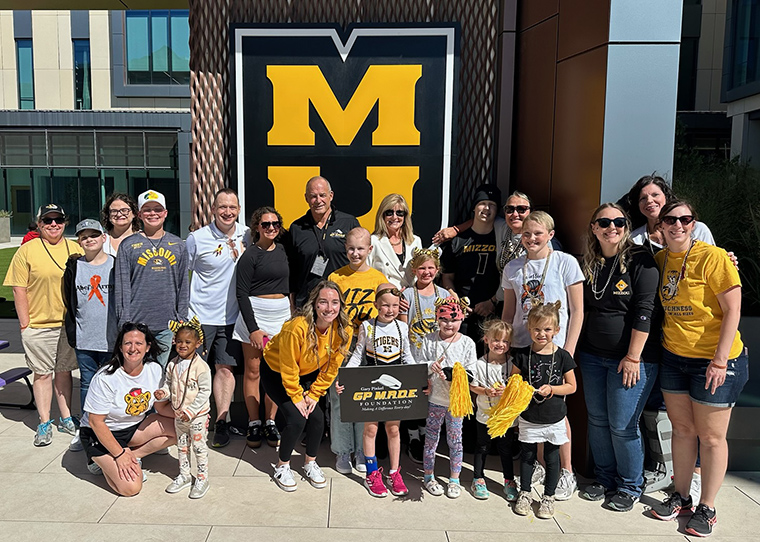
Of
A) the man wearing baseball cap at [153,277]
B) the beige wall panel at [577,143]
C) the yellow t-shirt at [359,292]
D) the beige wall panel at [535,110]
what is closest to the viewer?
the yellow t-shirt at [359,292]

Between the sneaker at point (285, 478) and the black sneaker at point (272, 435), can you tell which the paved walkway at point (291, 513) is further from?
the black sneaker at point (272, 435)

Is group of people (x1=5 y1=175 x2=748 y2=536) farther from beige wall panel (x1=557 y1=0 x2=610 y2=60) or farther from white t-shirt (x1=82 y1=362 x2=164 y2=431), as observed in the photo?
beige wall panel (x1=557 y1=0 x2=610 y2=60)

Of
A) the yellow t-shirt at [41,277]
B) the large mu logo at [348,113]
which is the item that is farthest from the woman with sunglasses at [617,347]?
the yellow t-shirt at [41,277]

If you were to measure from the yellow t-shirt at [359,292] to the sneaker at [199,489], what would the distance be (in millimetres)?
1502

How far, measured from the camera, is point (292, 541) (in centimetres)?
330

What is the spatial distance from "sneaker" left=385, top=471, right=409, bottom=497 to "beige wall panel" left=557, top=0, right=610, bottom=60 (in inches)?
137

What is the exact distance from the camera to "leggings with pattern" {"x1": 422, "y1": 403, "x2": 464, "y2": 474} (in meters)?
3.81

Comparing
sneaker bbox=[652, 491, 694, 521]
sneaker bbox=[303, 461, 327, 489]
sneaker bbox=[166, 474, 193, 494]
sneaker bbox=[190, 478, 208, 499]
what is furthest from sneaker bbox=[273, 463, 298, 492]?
sneaker bbox=[652, 491, 694, 521]

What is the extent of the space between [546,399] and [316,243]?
2.11m

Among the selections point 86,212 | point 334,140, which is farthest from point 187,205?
point 334,140

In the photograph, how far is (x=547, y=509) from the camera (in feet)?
11.8

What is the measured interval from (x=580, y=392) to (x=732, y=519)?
3.95 feet

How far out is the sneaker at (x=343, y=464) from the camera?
13.8 feet

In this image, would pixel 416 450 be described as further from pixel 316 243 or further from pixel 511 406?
pixel 316 243
